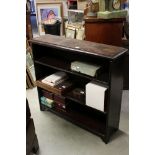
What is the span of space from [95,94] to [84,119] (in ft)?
1.62

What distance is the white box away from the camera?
1.84 metres

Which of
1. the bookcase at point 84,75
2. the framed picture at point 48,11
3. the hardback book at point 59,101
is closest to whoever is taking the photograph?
the bookcase at point 84,75

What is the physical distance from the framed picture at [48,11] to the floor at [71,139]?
11.8 feet

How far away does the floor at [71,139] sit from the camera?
6.38ft

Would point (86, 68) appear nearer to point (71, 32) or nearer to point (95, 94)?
point (95, 94)

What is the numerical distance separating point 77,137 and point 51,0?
4.32 metres

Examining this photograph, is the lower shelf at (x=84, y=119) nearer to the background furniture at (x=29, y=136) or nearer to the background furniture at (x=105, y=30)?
the background furniture at (x=29, y=136)

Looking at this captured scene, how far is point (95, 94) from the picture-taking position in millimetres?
1887

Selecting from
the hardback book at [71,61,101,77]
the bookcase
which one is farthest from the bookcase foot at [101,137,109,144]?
the hardback book at [71,61,101,77]

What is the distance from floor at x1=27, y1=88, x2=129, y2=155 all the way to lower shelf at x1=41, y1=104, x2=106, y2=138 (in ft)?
0.26

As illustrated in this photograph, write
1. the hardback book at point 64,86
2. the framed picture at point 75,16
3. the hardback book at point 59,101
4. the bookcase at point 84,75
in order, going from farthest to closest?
the framed picture at point 75,16 < the hardback book at point 59,101 < the hardback book at point 64,86 < the bookcase at point 84,75

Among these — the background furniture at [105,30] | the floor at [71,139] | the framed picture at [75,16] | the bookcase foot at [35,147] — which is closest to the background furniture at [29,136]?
the bookcase foot at [35,147]

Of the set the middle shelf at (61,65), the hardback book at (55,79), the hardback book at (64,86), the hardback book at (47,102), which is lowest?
the hardback book at (47,102)
